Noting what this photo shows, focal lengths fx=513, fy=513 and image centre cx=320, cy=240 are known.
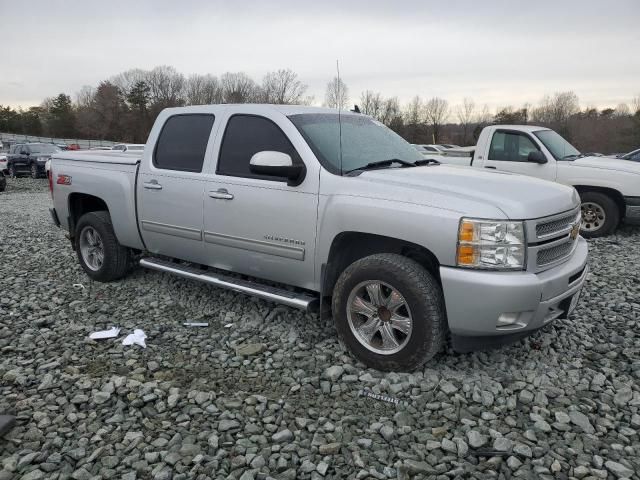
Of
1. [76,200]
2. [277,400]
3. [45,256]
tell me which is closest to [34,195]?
[45,256]

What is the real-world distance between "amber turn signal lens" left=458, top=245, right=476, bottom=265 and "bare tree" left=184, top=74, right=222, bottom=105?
3100 inches

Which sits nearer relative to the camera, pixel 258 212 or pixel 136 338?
pixel 258 212

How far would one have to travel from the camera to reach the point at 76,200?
613cm

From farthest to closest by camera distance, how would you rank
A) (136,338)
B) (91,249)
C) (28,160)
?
(28,160) < (91,249) < (136,338)

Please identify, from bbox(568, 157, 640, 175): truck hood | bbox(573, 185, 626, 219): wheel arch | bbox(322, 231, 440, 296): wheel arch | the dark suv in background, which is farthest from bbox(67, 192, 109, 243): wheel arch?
the dark suv in background

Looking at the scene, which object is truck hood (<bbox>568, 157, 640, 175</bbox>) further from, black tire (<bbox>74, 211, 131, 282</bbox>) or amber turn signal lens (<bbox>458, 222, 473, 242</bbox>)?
black tire (<bbox>74, 211, 131, 282</bbox>)

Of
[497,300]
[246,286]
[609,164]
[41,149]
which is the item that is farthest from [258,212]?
[41,149]

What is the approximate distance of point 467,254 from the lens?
322 cm

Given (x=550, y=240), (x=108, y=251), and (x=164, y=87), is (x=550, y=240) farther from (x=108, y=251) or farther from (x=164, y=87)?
(x=164, y=87)

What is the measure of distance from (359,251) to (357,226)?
16.8 inches

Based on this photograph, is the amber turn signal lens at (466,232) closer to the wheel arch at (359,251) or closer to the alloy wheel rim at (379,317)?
the wheel arch at (359,251)

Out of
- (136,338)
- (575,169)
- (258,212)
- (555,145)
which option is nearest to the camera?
(258,212)

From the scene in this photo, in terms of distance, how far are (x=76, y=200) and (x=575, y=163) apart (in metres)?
7.59

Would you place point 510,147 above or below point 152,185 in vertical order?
above
